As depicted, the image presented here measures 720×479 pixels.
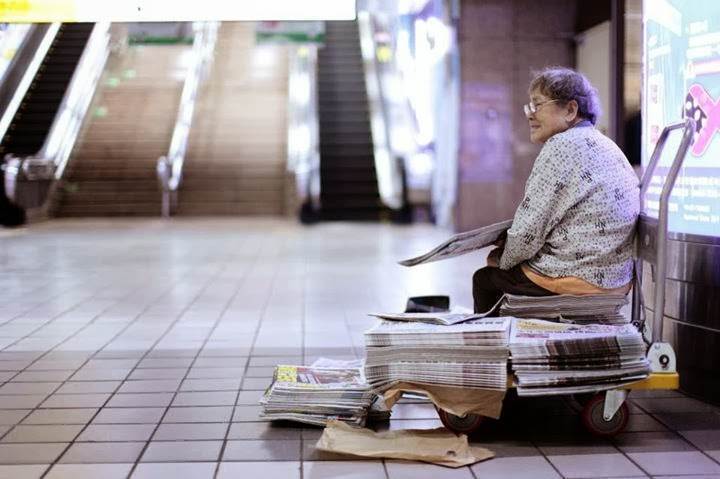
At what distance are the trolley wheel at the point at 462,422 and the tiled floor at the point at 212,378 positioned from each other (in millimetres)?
50

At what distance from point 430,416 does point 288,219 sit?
1075 cm

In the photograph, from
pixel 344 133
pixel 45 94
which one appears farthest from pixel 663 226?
pixel 45 94

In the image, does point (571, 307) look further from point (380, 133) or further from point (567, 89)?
point (380, 133)

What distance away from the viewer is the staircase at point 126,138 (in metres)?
14.9

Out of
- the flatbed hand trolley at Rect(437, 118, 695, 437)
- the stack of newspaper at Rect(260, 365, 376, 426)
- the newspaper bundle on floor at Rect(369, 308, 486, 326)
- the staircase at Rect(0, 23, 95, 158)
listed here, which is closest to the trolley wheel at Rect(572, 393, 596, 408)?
the flatbed hand trolley at Rect(437, 118, 695, 437)

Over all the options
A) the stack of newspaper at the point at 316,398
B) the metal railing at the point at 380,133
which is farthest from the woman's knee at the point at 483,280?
the metal railing at the point at 380,133

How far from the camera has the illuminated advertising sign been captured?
385 centimetres

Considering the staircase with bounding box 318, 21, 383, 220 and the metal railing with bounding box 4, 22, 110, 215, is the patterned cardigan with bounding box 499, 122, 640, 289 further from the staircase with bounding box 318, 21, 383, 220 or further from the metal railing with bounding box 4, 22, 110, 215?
the staircase with bounding box 318, 21, 383, 220

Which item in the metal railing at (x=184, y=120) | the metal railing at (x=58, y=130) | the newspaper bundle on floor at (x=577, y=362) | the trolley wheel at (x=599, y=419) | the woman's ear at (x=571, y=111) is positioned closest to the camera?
the newspaper bundle on floor at (x=577, y=362)

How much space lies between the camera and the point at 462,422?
3480 mm

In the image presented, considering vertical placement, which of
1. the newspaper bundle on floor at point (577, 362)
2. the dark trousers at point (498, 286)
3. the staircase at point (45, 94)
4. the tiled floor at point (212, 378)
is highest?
the staircase at point (45, 94)

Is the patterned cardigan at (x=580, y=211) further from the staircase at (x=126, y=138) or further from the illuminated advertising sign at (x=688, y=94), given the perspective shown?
the staircase at (x=126, y=138)

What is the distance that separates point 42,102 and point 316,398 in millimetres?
13736

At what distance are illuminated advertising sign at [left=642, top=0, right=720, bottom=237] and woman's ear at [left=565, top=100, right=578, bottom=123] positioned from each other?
0.60 m
